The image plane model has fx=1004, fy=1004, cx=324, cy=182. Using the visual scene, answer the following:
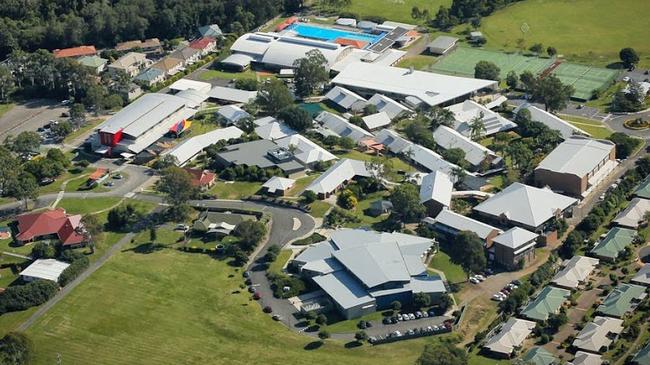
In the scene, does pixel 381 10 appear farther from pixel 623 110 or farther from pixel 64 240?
pixel 64 240

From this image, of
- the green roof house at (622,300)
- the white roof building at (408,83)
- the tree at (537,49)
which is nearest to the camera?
the green roof house at (622,300)

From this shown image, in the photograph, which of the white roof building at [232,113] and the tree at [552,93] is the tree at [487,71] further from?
the white roof building at [232,113]

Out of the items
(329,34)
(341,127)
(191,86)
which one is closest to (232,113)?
(191,86)

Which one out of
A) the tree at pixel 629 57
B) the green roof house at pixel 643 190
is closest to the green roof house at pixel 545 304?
the green roof house at pixel 643 190

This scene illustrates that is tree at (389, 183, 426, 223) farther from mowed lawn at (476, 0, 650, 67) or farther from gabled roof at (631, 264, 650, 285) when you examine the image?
mowed lawn at (476, 0, 650, 67)

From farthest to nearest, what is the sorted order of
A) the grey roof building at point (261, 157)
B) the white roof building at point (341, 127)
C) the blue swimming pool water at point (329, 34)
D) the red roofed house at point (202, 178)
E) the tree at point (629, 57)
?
the blue swimming pool water at point (329, 34) < the tree at point (629, 57) < the white roof building at point (341, 127) < the grey roof building at point (261, 157) < the red roofed house at point (202, 178)

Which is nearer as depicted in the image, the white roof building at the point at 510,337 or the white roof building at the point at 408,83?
the white roof building at the point at 510,337

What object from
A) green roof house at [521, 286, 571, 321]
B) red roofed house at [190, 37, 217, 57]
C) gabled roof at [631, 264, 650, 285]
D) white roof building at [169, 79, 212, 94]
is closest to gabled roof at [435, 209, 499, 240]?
green roof house at [521, 286, 571, 321]
